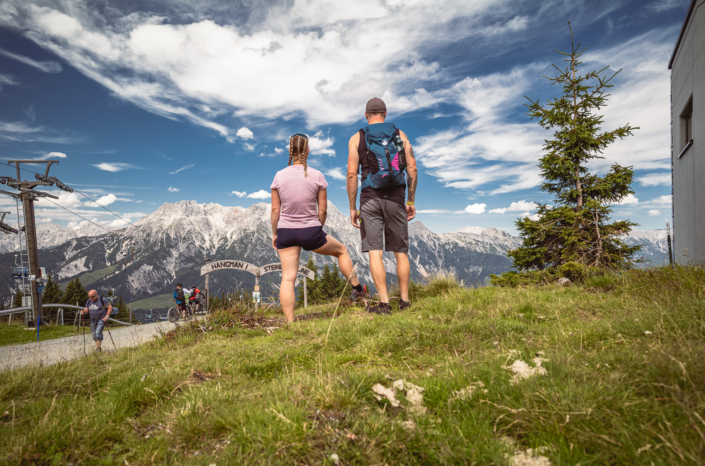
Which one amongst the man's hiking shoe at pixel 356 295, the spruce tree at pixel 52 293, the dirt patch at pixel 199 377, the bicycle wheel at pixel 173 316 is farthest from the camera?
the spruce tree at pixel 52 293

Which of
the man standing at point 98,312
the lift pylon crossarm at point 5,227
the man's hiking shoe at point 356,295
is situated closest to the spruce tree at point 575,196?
the man's hiking shoe at point 356,295

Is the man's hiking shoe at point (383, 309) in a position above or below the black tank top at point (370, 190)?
below

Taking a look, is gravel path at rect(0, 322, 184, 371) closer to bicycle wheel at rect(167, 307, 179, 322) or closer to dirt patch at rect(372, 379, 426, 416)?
bicycle wheel at rect(167, 307, 179, 322)

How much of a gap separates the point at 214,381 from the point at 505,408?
2108 millimetres

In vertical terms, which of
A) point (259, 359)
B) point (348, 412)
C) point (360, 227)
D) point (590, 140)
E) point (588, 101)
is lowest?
point (259, 359)

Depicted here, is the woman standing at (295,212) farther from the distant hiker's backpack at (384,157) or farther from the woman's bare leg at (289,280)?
the distant hiker's backpack at (384,157)

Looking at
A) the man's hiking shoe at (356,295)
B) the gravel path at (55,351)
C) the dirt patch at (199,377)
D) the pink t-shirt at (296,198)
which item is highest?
the pink t-shirt at (296,198)

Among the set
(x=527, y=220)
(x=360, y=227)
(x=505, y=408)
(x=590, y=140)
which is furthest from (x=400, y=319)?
(x=590, y=140)

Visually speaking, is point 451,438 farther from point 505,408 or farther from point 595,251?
point 595,251

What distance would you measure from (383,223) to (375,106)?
1.82 meters

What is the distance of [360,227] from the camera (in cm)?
505

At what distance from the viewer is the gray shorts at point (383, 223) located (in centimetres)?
479

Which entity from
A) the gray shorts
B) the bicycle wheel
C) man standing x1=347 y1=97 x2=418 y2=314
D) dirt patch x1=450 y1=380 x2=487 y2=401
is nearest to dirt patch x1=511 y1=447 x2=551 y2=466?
dirt patch x1=450 y1=380 x2=487 y2=401

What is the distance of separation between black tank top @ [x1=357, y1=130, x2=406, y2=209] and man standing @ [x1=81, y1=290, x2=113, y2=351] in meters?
11.8
